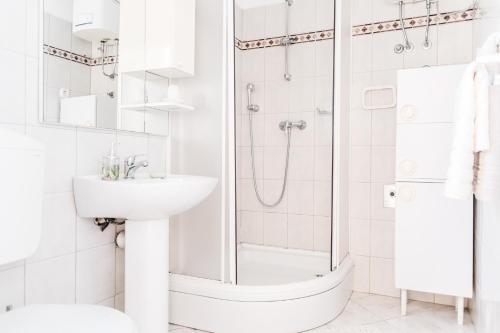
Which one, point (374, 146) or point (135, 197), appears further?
point (374, 146)

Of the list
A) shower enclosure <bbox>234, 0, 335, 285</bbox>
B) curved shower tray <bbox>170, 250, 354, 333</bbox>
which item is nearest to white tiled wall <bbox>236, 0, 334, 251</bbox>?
shower enclosure <bbox>234, 0, 335, 285</bbox>

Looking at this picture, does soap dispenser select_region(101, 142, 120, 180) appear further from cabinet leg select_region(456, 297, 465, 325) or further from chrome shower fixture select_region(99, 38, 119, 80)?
cabinet leg select_region(456, 297, 465, 325)

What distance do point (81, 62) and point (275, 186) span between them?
131 cm

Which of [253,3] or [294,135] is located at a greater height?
[253,3]

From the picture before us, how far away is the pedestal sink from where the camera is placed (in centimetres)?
150

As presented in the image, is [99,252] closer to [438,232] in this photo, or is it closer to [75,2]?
[75,2]

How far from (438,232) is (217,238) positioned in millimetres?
1224

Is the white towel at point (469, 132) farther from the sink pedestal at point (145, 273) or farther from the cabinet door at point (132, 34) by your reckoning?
the cabinet door at point (132, 34)

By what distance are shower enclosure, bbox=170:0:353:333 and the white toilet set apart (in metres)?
0.85

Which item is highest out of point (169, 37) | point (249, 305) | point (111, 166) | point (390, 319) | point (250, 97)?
point (169, 37)

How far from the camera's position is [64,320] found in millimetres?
1044

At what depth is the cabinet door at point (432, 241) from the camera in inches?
78.9

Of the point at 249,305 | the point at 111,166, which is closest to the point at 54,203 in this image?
the point at 111,166

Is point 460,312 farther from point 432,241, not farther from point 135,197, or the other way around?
point 135,197
